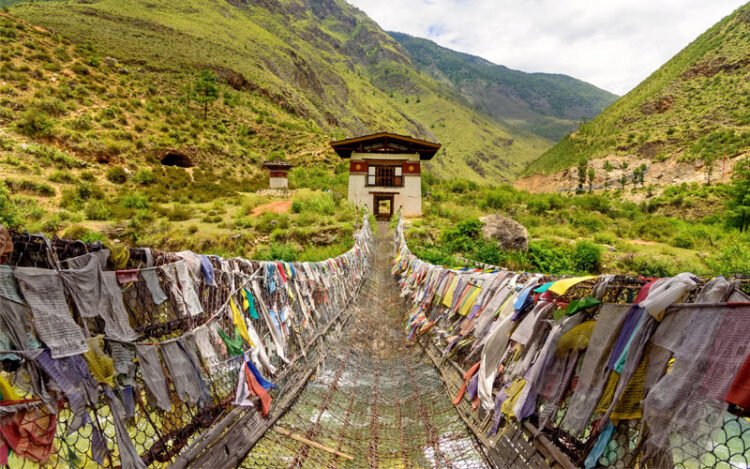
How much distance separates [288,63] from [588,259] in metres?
74.7

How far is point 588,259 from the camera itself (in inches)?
562

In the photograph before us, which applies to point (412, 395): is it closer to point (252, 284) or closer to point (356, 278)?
point (252, 284)

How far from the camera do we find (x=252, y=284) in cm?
449

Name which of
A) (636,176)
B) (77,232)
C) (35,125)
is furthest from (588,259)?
(636,176)

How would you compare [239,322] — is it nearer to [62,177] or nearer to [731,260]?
[731,260]

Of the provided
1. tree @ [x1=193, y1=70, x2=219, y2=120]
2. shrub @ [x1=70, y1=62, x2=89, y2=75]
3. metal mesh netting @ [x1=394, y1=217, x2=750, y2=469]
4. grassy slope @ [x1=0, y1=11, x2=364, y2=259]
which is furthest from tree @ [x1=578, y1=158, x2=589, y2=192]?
shrub @ [x1=70, y1=62, x2=89, y2=75]

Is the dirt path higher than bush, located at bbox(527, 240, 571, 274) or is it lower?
higher

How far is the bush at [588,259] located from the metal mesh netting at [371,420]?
34.9ft

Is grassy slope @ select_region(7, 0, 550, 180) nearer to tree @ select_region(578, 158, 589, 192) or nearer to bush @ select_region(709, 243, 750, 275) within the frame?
tree @ select_region(578, 158, 589, 192)

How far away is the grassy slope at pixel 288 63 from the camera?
46.9m

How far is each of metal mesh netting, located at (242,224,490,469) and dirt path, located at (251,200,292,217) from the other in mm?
14413

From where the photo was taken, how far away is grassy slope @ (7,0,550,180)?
46.9 m

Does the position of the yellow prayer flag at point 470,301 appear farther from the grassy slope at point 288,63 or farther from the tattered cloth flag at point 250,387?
the grassy slope at point 288,63

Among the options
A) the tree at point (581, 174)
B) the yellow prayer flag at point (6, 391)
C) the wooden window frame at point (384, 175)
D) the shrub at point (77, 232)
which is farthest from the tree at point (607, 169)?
the yellow prayer flag at point (6, 391)
